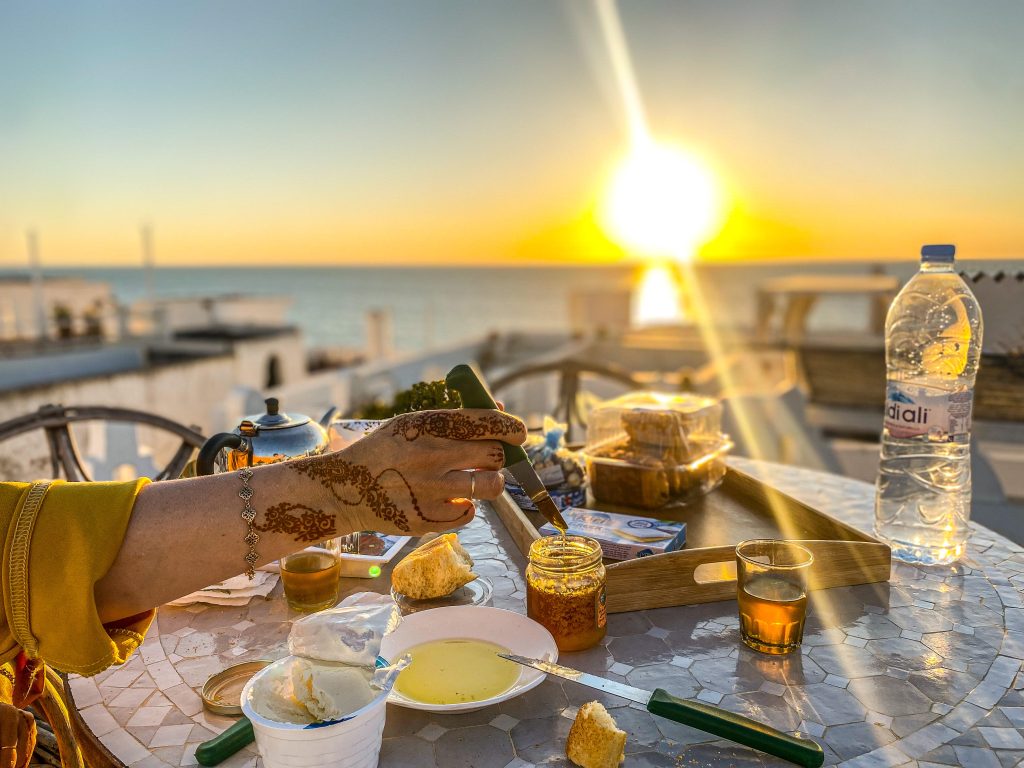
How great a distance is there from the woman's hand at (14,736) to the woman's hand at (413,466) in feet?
2.10

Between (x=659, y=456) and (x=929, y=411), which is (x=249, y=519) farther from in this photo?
(x=929, y=411)

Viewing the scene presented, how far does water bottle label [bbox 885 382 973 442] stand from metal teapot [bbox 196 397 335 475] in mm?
1635

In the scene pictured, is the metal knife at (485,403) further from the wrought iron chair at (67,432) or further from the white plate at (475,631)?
the wrought iron chair at (67,432)

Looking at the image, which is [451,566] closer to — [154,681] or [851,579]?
[154,681]

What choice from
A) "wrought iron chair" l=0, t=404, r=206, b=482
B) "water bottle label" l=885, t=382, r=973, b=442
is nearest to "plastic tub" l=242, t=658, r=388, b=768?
"water bottle label" l=885, t=382, r=973, b=442

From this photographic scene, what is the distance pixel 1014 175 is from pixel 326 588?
4842 mm

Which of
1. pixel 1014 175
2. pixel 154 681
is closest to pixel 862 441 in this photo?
pixel 1014 175

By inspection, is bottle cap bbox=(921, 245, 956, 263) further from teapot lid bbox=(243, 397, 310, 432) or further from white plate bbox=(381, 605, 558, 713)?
teapot lid bbox=(243, 397, 310, 432)

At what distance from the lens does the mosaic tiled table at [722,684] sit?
1.14 m

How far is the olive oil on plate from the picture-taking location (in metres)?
1.25

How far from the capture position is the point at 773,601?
1412 mm

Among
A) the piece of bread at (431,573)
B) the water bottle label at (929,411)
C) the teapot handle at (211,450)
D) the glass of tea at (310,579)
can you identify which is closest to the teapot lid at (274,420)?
the teapot handle at (211,450)

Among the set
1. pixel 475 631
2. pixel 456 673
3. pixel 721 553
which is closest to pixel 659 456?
pixel 721 553

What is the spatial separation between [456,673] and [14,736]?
80 cm
